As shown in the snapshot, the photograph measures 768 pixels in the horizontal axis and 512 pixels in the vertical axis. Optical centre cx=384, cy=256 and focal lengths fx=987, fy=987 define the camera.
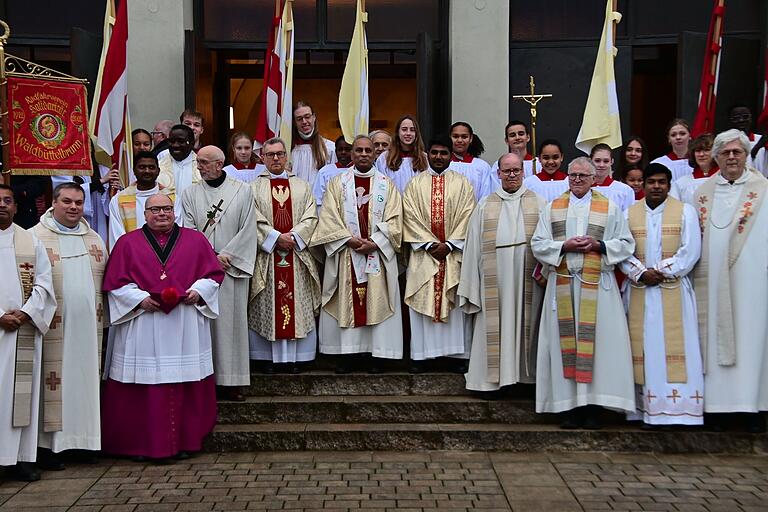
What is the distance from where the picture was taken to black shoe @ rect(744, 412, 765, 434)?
7.47m

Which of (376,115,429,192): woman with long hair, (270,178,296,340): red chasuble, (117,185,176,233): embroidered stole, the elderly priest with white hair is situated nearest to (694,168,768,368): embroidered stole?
the elderly priest with white hair

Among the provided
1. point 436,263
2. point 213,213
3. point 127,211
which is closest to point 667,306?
point 436,263

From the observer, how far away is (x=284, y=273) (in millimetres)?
8336

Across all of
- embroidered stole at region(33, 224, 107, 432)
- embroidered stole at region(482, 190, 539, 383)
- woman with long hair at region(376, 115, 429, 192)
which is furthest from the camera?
woman with long hair at region(376, 115, 429, 192)

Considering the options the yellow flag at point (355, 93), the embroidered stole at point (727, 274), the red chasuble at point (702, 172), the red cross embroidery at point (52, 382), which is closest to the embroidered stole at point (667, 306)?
the embroidered stole at point (727, 274)

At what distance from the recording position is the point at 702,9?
37.8 feet

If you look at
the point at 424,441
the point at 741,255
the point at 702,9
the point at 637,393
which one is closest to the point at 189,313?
the point at 424,441

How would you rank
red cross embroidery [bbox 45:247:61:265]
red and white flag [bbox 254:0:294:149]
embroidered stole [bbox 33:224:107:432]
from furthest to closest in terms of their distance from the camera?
red and white flag [bbox 254:0:294:149] → red cross embroidery [bbox 45:247:61:265] → embroidered stole [bbox 33:224:107:432]

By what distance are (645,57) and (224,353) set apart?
656cm

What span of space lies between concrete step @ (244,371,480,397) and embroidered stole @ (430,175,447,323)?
1.80 ft

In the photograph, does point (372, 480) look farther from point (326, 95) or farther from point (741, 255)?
point (326, 95)

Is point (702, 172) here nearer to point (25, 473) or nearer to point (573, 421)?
point (573, 421)

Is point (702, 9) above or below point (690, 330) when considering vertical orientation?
above

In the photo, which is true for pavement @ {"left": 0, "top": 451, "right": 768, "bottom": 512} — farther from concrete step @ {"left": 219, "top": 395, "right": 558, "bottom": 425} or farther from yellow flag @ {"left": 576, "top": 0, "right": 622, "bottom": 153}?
yellow flag @ {"left": 576, "top": 0, "right": 622, "bottom": 153}
